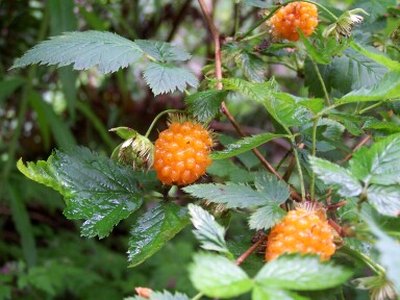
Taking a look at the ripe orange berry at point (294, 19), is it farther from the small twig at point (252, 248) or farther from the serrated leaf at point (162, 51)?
the small twig at point (252, 248)

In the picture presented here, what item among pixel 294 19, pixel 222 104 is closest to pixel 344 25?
pixel 294 19

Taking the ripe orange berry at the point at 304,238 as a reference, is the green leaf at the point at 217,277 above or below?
above

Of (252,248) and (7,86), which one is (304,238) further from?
(7,86)

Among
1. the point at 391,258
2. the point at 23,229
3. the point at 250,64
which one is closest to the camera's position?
the point at 391,258

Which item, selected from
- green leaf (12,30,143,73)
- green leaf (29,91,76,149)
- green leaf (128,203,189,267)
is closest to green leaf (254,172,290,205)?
green leaf (128,203,189,267)

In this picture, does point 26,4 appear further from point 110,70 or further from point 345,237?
point 345,237

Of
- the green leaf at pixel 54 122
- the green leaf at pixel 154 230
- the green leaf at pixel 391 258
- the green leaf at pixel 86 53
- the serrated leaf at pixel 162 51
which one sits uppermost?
the green leaf at pixel 86 53

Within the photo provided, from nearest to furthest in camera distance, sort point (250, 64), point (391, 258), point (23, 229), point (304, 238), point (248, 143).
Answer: point (391, 258), point (304, 238), point (248, 143), point (250, 64), point (23, 229)

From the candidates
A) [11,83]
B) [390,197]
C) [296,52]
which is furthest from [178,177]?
[11,83]

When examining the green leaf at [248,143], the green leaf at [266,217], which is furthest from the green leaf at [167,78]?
the green leaf at [266,217]
